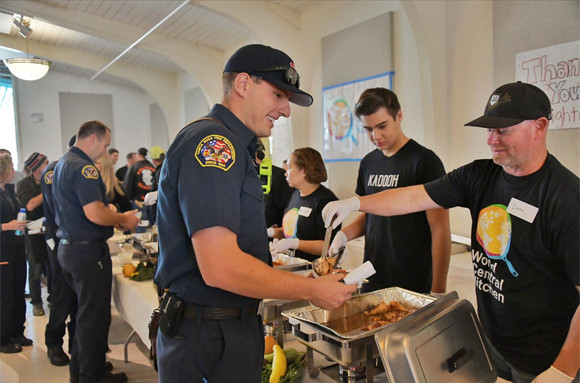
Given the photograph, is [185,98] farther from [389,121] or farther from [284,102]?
[284,102]

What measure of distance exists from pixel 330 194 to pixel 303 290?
1365 mm

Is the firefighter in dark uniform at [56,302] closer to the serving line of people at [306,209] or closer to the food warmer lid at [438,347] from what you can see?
the serving line of people at [306,209]

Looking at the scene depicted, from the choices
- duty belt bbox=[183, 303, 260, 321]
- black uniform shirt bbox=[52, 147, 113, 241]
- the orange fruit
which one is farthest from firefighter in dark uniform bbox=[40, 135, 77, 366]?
duty belt bbox=[183, 303, 260, 321]

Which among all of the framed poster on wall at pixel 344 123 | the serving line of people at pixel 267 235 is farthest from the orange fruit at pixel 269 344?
the framed poster on wall at pixel 344 123

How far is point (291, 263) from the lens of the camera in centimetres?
205

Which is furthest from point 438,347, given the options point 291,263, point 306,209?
point 306,209

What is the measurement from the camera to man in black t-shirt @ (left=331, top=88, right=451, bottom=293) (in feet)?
5.56

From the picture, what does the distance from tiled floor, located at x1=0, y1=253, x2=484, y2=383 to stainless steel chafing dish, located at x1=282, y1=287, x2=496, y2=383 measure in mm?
1651

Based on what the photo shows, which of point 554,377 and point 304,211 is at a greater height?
point 304,211

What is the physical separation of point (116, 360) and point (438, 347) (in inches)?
109

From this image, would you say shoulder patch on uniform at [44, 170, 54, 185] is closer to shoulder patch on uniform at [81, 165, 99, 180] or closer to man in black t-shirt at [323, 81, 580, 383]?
shoulder patch on uniform at [81, 165, 99, 180]

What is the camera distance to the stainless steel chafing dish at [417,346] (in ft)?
2.95

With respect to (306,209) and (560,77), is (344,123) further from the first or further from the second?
(306,209)

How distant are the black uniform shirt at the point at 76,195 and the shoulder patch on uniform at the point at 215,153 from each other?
5.74 ft
